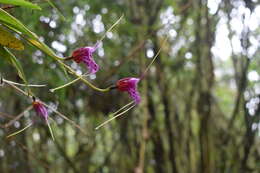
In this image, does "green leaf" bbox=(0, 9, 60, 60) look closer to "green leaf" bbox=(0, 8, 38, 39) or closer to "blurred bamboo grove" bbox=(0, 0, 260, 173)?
"green leaf" bbox=(0, 8, 38, 39)

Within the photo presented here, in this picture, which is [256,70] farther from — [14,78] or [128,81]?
[128,81]

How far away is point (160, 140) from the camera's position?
1533 mm

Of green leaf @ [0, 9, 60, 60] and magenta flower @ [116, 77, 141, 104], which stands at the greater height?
green leaf @ [0, 9, 60, 60]

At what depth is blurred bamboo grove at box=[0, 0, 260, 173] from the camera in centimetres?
125

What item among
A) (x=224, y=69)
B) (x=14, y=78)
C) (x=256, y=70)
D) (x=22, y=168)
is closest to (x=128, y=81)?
(x=14, y=78)

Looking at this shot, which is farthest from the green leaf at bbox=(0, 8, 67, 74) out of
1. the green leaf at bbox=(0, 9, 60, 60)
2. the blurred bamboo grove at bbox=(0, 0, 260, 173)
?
the blurred bamboo grove at bbox=(0, 0, 260, 173)

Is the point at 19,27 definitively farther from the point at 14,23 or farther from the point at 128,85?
→ the point at 128,85

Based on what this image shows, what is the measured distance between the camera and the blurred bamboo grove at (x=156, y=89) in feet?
4.09

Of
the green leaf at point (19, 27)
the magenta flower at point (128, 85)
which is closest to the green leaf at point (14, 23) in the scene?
the green leaf at point (19, 27)

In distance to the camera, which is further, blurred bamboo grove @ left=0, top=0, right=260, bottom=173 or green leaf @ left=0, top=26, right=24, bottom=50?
blurred bamboo grove @ left=0, top=0, right=260, bottom=173

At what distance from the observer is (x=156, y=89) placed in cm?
160

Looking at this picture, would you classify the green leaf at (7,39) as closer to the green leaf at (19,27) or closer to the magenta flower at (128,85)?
the green leaf at (19,27)

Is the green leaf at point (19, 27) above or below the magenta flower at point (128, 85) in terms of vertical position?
above

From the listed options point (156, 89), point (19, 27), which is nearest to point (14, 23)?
point (19, 27)
